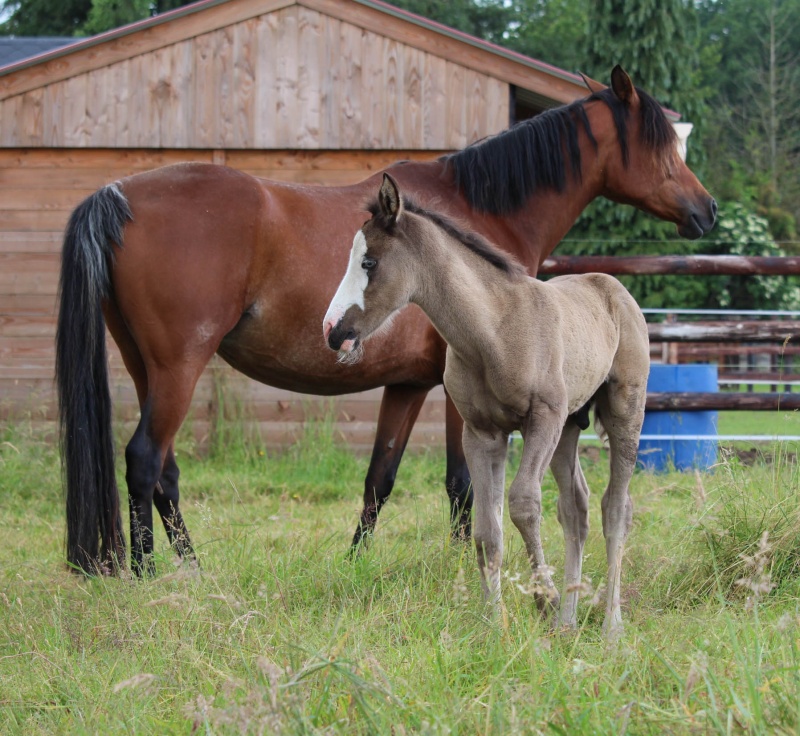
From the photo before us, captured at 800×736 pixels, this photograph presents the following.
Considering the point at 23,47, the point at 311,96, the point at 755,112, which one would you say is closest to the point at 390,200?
the point at 311,96

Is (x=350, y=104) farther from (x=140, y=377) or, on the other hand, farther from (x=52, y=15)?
(x=52, y=15)

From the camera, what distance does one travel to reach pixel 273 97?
333 inches

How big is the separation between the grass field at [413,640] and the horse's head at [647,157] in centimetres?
154

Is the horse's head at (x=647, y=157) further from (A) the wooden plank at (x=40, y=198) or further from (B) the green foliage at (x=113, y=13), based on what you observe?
(B) the green foliage at (x=113, y=13)

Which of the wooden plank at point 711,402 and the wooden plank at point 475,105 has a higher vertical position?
the wooden plank at point 475,105

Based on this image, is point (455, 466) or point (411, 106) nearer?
point (455, 466)

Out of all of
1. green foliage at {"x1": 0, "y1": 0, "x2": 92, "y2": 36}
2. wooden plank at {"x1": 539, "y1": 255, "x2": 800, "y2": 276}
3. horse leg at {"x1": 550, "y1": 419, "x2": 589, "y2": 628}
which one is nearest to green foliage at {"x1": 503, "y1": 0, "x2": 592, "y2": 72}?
green foliage at {"x1": 0, "y1": 0, "x2": 92, "y2": 36}

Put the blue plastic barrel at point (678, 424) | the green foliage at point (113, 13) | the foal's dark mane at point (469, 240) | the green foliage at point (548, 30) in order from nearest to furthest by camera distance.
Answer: the foal's dark mane at point (469, 240) < the blue plastic barrel at point (678, 424) < the green foliage at point (113, 13) < the green foliage at point (548, 30)

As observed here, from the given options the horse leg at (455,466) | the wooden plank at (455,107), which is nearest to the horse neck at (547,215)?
the horse leg at (455,466)

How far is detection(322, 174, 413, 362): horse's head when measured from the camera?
3.23m

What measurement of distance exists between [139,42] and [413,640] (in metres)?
6.88

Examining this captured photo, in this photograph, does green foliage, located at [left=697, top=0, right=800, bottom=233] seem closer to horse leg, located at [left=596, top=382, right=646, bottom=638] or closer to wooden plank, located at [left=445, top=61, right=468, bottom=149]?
wooden plank, located at [left=445, top=61, right=468, bottom=149]

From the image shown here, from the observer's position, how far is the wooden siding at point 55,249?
27.7ft

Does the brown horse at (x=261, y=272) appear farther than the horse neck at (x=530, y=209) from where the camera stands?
No
